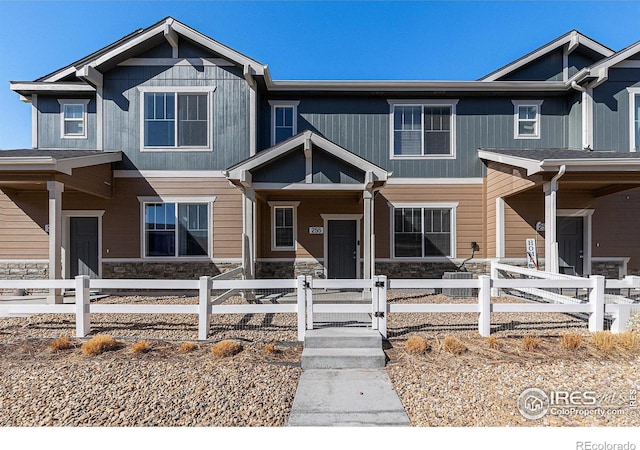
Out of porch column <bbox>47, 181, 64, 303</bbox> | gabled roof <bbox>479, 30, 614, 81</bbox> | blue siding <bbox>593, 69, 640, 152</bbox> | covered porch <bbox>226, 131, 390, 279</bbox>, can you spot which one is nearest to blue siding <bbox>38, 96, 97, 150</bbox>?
porch column <bbox>47, 181, 64, 303</bbox>

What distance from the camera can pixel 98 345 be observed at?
5.04 metres

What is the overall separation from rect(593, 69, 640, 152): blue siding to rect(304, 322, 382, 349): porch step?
10.2 metres

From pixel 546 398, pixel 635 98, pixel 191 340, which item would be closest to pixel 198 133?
Result: pixel 191 340

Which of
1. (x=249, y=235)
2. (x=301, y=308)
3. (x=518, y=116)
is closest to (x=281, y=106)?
(x=249, y=235)

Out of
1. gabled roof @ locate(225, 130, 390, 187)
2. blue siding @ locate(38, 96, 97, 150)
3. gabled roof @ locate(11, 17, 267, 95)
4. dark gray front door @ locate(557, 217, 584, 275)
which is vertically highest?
gabled roof @ locate(11, 17, 267, 95)

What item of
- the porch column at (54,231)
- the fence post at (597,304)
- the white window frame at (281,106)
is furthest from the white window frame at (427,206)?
the porch column at (54,231)

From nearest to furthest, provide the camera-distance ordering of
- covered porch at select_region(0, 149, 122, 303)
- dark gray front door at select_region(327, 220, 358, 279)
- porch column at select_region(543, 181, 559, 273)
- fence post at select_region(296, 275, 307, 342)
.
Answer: fence post at select_region(296, 275, 307, 342) → porch column at select_region(543, 181, 559, 273) → covered porch at select_region(0, 149, 122, 303) → dark gray front door at select_region(327, 220, 358, 279)

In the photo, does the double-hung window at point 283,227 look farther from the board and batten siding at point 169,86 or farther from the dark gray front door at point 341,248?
the board and batten siding at point 169,86

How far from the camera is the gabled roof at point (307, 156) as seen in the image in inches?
314

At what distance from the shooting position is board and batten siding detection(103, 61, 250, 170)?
1005 cm

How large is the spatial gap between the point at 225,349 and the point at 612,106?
13038 mm

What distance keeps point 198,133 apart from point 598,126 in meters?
12.4

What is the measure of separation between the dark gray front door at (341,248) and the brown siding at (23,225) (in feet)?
29.2

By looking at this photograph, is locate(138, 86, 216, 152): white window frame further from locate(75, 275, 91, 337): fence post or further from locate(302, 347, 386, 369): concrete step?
locate(302, 347, 386, 369): concrete step
